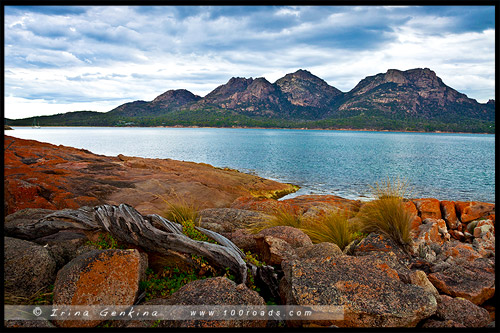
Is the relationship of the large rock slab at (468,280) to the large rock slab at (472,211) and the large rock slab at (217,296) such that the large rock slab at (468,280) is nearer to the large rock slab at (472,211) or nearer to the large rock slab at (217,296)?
the large rock slab at (217,296)

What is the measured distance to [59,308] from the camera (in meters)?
3.44

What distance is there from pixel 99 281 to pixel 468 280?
5.92 m

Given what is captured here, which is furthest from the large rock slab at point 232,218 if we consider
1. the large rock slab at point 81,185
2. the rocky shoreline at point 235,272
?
the large rock slab at point 81,185

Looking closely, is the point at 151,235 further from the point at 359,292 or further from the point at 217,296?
→ the point at 359,292

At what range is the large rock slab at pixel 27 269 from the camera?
3975 millimetres

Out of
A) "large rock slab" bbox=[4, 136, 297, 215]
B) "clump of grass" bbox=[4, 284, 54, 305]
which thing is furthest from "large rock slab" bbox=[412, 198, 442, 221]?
"clump of grass" bbox=[4, 284, 54, 305]

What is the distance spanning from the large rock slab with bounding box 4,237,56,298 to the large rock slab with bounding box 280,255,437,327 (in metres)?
3.30

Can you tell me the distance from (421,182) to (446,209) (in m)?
24.4

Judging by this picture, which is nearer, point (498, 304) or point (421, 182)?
point (498, 304)

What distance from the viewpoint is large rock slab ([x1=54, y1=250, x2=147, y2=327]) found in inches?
139

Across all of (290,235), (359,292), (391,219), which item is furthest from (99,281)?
(391,219)

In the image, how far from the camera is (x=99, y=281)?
144 inches

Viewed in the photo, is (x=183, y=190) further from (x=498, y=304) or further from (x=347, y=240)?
(x=498, y=304)
